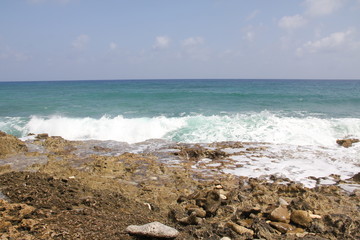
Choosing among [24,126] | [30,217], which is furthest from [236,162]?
[24,126]

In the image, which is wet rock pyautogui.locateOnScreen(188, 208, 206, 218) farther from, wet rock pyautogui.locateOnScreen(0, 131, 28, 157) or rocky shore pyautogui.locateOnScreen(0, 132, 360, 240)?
wet rock pyautogui.locateOnScreen(0, 131, 28, 157)

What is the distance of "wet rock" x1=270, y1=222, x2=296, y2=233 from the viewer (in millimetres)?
3863

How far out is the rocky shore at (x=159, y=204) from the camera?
363cm

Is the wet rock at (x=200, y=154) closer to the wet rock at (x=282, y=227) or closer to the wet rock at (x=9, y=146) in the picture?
the wet rock at (x=282, y=227)

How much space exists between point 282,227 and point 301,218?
396mm

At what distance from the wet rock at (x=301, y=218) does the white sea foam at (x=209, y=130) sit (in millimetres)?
8087

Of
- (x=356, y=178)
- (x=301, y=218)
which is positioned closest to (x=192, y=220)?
(x=301, y=218)

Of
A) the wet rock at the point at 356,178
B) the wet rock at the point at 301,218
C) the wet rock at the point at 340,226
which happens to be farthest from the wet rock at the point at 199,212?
the wet rock at the point at 356,178

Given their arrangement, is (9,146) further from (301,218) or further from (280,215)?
(301,218)

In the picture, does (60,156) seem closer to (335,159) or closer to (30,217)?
(30,217)

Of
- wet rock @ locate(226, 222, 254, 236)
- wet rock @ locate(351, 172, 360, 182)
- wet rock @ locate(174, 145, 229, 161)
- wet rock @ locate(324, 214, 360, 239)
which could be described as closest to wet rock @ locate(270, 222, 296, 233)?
wet rock @ locate(226, 222, 254, 236)

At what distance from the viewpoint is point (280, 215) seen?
4.14 metres

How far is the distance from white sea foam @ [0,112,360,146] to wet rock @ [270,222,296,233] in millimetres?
8236

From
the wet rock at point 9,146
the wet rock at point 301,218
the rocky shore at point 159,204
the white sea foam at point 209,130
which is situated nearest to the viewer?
the rocky shore at point 159,204
